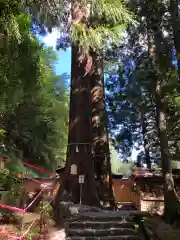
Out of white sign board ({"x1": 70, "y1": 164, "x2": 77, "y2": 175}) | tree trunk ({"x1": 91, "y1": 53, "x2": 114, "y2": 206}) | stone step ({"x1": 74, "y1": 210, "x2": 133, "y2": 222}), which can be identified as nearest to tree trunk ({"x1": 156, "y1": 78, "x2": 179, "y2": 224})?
tree trunk ({"x1": 91, "y1": 53, "x2": 114, "y2": 206})

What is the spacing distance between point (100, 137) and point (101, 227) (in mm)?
3626

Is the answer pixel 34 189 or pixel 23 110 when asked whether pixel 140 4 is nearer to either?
pixel 23 110

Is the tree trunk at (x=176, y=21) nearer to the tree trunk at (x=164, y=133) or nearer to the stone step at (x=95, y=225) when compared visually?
the tree trunk at (x=164, y=133)

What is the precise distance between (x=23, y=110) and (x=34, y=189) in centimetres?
341

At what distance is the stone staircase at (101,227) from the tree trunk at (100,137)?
1.82 m

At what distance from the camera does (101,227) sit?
6074 millimetres

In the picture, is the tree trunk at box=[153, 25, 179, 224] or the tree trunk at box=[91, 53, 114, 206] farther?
the tree trunk at box=[153, 25, 179, 224]

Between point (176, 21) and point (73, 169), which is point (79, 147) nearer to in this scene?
point (73, 169)

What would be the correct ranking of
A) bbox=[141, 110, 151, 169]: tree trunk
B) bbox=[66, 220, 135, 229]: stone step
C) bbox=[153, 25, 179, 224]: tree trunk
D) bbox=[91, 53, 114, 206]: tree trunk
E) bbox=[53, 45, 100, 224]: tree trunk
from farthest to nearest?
bbox=[141, 110, 151, 169]: tree trunk, bbox=[153, 25, 179, 224]: tree trunk, bbox=[91, 53, 114, 206]: tree trunk, bbox=[53, 45, 100, 224]: tree trunk, bbox=[66, 220, 135, 229]: stone step

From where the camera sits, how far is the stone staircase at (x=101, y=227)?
19.0 feet

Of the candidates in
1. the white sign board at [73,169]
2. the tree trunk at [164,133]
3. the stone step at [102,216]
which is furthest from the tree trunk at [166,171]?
the white sign board at [73,169]

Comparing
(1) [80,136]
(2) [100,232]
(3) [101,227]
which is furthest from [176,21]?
(2) [100,232]

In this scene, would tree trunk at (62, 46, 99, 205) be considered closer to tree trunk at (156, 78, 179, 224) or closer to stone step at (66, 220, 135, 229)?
stone step at (66, 220, 135, 229)

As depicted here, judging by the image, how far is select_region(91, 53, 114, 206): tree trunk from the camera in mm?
8431
